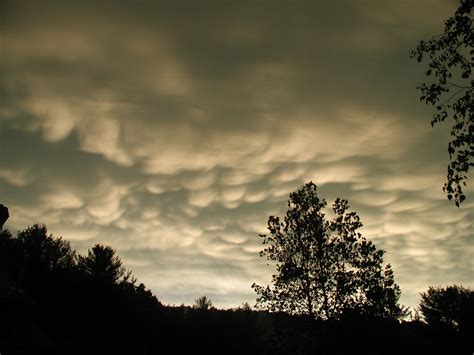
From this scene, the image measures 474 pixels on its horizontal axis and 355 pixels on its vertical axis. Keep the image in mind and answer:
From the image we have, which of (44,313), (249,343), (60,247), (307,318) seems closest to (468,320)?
(249,343)

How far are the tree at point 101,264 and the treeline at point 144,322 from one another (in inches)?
5.1

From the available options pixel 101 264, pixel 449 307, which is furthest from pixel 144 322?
pixel 449 307

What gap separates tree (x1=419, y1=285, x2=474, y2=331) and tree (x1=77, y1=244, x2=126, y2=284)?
49.7m

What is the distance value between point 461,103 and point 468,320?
55715mm

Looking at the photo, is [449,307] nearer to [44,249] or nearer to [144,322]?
[144,322]

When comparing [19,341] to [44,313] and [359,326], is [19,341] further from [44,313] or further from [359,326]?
[44,313]

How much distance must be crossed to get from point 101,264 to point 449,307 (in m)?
57.5

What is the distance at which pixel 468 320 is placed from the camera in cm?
4875

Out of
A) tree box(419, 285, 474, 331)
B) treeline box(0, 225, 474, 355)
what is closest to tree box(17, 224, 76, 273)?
treeline box(0, 225, 474, 355)

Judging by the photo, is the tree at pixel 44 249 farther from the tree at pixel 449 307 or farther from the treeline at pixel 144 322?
the tree at pixel 449 307

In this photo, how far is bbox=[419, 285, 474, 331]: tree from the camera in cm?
4947

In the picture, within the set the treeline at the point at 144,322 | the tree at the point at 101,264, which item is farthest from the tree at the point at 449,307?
the tree at the point at 101,264

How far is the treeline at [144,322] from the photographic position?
2261 cm

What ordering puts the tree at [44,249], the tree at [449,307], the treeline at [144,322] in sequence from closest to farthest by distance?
1. the treeline at [144,322]
2. the tree at [44,249]
3. the tree at [449,307]
